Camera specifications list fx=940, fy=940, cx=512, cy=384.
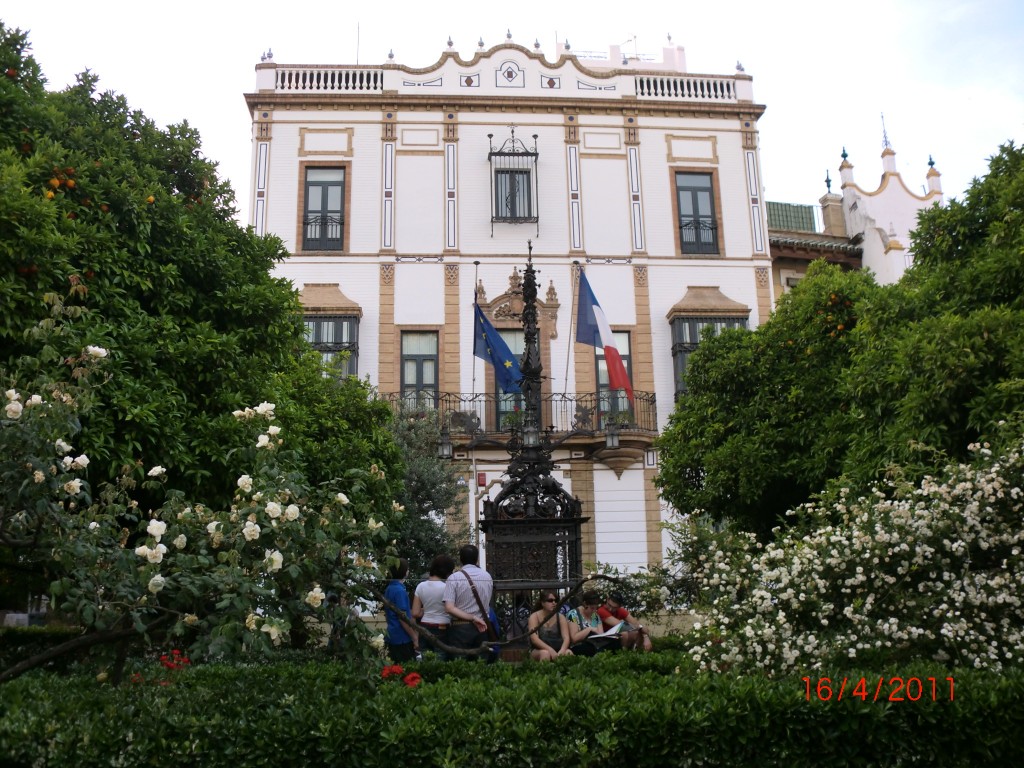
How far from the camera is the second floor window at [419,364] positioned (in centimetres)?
2265

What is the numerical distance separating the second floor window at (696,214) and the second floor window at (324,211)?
28.5 ft

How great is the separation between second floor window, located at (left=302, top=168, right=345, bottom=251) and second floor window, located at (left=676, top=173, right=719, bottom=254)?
8.70 meters

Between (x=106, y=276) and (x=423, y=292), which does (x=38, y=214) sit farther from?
(x=423, y=292)

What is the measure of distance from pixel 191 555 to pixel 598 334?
36.2 ft

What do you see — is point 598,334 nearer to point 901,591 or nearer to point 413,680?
point 901,591

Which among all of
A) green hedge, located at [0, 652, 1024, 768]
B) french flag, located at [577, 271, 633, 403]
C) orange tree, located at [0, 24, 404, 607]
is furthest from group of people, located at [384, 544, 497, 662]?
french flag, located at [577, 271, 633, 403]

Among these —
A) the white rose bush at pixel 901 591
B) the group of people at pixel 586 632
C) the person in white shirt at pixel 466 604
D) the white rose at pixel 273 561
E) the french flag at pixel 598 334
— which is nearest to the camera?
the white rose at pixel 273 561

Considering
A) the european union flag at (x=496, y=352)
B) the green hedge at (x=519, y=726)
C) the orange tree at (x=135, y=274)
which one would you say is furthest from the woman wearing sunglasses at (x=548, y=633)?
the european union flag at (x=496, y=352)

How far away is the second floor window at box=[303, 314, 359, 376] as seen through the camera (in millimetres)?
22516

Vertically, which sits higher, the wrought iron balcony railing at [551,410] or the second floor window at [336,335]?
the second floor window at [336,335]

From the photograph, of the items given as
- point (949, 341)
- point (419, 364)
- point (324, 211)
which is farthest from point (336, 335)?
point (949, 341)

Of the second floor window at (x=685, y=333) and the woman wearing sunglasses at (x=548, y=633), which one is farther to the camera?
the second floor window at (x=685, y=333)

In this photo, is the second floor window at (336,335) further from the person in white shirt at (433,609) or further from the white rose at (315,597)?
the white rose at (315,597)
